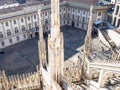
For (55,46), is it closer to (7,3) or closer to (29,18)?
(29,18)

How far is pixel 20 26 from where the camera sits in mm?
45750

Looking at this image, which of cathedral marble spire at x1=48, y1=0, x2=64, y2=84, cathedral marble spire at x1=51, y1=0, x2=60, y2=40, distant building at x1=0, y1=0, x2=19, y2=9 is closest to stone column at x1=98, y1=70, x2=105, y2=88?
cathedral marble spire at x1=48, y1=0, x2=64, y2=84

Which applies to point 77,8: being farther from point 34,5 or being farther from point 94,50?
point 94,50

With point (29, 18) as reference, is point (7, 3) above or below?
above

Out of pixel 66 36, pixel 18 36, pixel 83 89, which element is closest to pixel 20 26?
pixel 18 36

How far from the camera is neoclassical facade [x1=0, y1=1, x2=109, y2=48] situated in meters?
43.5

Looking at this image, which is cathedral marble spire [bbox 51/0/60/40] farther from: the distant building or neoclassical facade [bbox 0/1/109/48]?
the distant building

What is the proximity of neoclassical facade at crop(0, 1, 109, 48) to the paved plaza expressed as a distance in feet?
7.91

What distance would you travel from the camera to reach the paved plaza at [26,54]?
36.5m

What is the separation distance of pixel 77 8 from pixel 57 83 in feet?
135

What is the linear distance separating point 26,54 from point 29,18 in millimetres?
11122

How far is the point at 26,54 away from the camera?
41.5m

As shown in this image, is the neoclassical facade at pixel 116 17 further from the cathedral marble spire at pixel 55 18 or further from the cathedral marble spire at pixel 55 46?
the cathedral marble spire at pixel 55 18

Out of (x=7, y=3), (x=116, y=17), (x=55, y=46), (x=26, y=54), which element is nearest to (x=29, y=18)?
(x=7, y=3)
